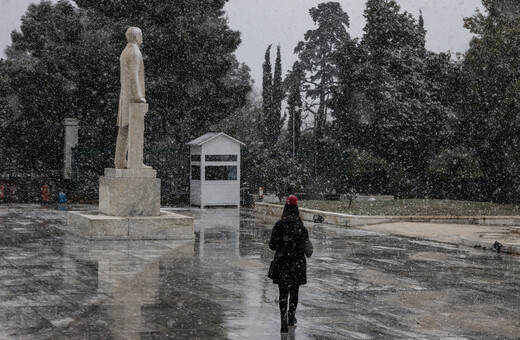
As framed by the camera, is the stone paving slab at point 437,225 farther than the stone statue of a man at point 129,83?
Yes

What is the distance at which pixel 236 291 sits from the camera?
399 inches

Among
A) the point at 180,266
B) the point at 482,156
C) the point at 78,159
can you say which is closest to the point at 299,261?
the point at 180,266

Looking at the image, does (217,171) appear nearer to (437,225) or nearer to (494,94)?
(437,225)

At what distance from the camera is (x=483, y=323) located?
8461 millimetres

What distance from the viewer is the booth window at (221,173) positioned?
28641mm

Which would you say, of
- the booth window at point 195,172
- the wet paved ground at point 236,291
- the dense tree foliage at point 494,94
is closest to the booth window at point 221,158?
the booth window at point 195,172

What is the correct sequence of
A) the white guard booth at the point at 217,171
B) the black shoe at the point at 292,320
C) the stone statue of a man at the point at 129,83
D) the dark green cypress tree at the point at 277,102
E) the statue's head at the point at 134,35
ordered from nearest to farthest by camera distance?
1. the black shoe at the point at 292,320
2. the stone statue of a man at the point at 129,83
3. the statue's head at the point at 134,35
4. the white guard booth at the point at 217,171
5. the dark green cypress tree at the point at 277,102

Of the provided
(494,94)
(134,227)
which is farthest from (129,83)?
(494,94)

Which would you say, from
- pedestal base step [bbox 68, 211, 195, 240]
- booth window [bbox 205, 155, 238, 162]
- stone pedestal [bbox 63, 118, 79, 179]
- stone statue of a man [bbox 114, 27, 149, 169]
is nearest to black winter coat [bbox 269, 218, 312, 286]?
pedestal base step [bbox 68, 211, 195, 240]

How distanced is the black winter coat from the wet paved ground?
54 centimetres

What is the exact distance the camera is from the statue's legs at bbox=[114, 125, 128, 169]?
1731 cm

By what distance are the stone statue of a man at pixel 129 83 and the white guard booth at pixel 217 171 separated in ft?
35.2

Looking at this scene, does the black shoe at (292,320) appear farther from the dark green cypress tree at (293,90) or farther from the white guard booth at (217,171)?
the dark green cypress tree at (293,90)

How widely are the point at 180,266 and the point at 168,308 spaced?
3.63m
